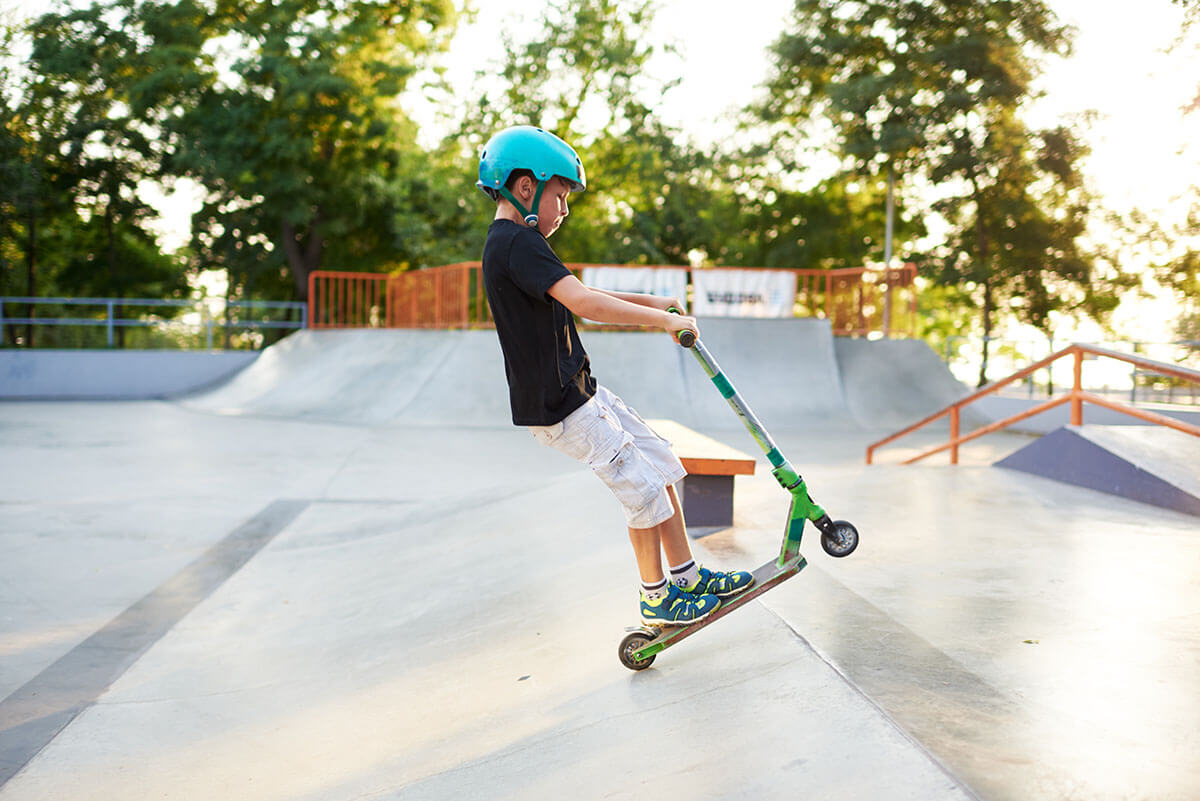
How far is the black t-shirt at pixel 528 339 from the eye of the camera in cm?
302

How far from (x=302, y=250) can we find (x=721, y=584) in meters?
31.6

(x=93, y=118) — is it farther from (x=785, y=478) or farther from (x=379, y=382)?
(x=785, y=478)

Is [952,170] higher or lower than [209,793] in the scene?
higher

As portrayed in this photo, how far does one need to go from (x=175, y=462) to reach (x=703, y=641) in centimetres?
938

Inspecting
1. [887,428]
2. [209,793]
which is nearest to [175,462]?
[209,793]

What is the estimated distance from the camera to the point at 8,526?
7410 millimetres

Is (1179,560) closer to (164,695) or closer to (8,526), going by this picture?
(164,695)

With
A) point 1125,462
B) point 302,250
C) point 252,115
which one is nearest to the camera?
point 1125,462

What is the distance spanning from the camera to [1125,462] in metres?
6.58

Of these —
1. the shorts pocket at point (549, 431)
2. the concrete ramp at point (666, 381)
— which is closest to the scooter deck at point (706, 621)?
the shorts pocket at point (549, 431)

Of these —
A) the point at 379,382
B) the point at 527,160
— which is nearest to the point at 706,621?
the point at 527,160

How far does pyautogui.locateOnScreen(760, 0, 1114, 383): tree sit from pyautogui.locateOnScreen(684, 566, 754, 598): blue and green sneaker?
23.2 meters

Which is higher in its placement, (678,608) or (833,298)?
(833,298)

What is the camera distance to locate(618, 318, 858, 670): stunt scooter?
10.8ft
